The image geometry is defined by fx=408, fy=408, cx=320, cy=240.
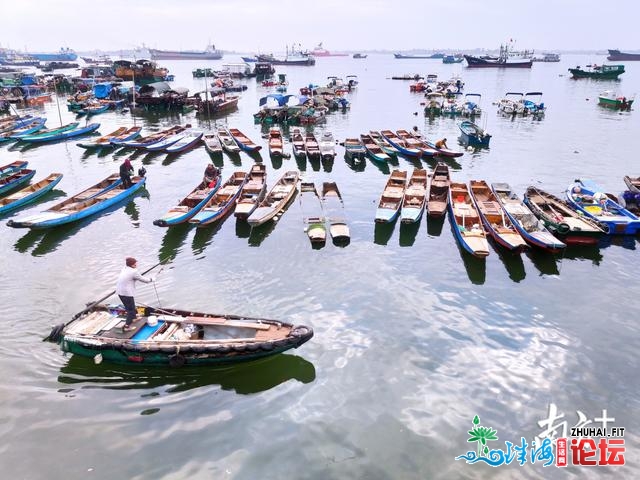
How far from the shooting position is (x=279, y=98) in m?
59.2

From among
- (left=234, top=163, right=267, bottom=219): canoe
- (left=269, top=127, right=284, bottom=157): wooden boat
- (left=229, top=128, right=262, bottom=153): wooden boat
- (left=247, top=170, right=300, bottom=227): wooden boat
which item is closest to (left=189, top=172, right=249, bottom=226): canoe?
(left=234, top=163, right=267, bottom=219): canoe

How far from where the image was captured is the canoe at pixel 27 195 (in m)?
25.2

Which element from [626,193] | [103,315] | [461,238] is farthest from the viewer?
[626,193]

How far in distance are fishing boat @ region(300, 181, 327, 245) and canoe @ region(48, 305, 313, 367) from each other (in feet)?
26.4

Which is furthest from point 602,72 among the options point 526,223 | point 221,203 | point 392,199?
point 221,203

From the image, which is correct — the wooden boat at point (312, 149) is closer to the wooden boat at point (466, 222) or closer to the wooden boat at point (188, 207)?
the wooden boat at point (188, 207)

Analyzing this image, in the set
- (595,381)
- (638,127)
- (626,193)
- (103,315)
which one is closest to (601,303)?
(595,381)

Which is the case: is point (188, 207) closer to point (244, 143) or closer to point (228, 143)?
point (244, 143)

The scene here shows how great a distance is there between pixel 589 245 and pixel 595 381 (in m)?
10.9

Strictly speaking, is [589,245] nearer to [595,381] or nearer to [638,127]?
[595,381]

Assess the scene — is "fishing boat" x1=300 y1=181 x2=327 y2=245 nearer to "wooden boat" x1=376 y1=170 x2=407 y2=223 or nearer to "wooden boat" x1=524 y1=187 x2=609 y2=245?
"wooden boat" x1=376 y1=170 x2=407 y2=223

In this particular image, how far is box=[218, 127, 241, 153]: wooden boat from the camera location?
38281mm

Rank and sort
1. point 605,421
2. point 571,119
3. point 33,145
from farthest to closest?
point 571,119, point 33,145, point 605,421

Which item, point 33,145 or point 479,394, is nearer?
point 479,394
